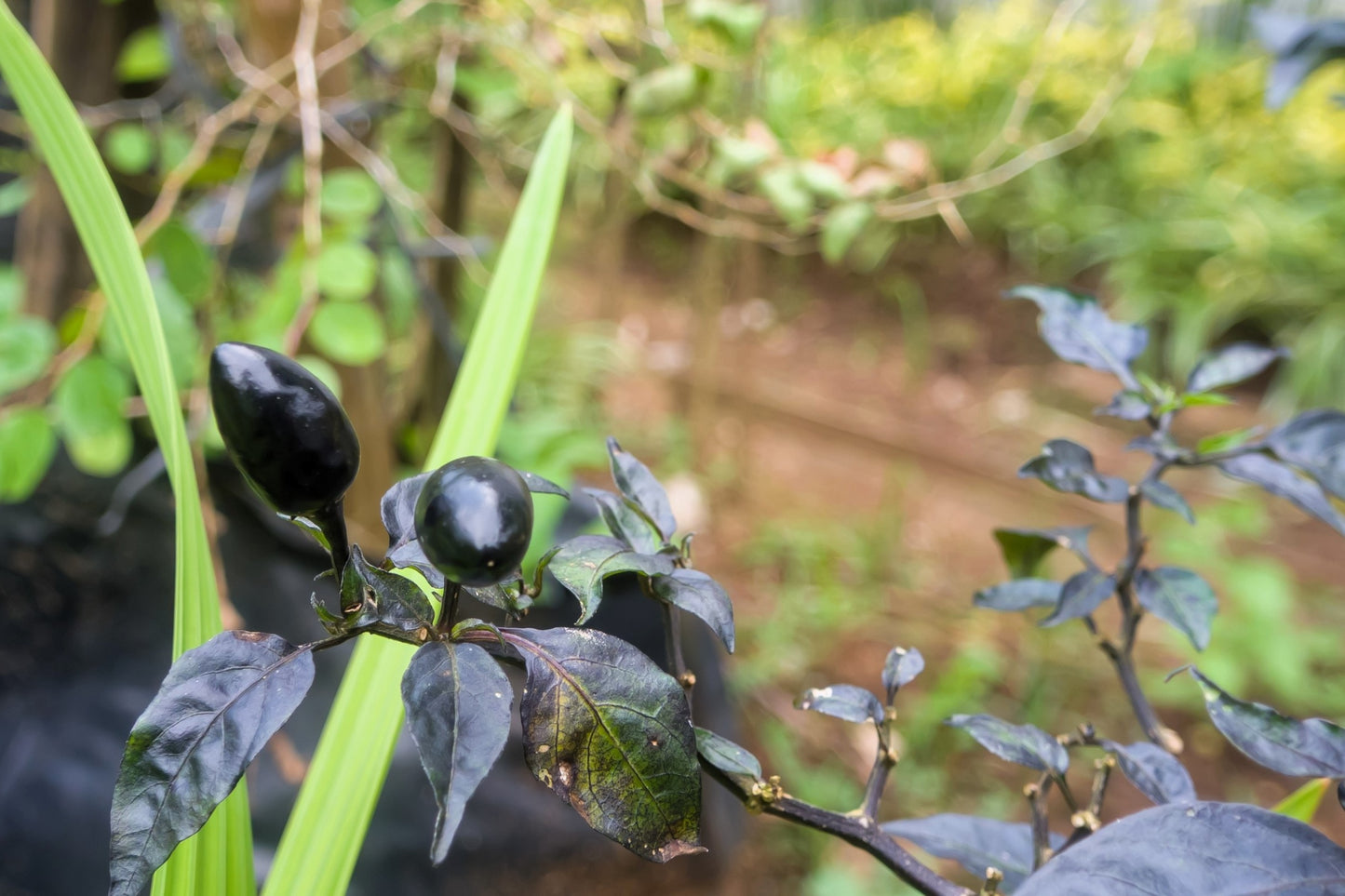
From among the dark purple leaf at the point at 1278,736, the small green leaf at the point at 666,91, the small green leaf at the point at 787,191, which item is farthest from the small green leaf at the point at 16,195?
the dark purple leaf at the point at 1278,736

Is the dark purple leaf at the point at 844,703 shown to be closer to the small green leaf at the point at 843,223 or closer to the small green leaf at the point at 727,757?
the small green leaf at the point at 727,757

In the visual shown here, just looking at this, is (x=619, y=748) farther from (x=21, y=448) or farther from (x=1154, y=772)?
(x=21, y=448)

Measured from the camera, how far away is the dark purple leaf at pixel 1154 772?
0.27 metres

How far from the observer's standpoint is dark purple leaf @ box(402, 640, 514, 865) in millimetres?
162

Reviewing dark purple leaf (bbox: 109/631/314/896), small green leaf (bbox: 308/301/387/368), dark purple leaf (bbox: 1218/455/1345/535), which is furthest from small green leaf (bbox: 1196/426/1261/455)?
small green leaf (bbox: 308/301/387/368)

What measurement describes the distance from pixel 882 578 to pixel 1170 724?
1.69 feet

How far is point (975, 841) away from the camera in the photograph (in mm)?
305

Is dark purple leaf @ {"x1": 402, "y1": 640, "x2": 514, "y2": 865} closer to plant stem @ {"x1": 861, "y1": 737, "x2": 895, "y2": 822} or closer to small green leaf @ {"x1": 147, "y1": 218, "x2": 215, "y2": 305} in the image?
plant stem @ {"x1": 861, "y1": 737, "x2": 895, "y2": 822}

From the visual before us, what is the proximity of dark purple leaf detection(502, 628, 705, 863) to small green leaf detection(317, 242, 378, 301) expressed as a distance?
1.65 feet

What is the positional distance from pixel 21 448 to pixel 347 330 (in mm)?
242

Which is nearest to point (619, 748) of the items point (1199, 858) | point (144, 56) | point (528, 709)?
point (528, 709)

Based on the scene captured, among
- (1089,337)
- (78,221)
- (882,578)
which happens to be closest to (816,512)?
(882,578)

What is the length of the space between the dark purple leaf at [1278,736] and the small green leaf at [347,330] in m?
0.55

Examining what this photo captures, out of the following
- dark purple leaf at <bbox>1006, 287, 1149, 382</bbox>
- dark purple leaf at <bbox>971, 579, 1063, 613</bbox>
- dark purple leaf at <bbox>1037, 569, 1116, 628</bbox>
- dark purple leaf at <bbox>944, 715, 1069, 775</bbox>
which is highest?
dark purple leaf at <bbox>1006, 287, 1149, 382</bbox>
